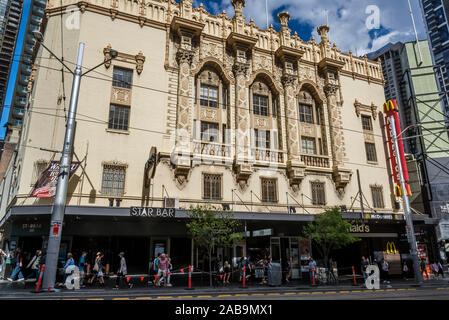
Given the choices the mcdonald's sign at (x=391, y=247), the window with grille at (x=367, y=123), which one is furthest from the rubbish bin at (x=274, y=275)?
the window with grille at (x=367, y=123)

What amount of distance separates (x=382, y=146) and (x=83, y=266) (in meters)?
28.2

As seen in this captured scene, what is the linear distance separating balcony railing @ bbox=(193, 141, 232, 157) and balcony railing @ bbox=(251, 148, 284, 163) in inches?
84.1

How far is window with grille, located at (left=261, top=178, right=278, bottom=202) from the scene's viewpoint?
80.1ft

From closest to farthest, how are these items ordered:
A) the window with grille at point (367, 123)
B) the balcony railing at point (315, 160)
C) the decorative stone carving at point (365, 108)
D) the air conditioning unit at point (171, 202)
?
the air conditioning unit at point (171, 202) → the balcony railing at point (315, 160) → the decorative stone carving at point (365, 108) → the window with grille at point (367, 123)

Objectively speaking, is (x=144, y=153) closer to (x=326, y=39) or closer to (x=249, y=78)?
(x=249, y=78)

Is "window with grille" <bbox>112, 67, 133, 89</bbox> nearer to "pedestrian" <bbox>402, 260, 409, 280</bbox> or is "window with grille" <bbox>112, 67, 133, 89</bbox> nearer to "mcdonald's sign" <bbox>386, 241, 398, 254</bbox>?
"mcdonald's sign" <bbox>386, 241, 398, 254</bbox>

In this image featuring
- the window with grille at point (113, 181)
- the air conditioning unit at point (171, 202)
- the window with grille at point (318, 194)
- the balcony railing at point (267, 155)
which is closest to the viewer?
the window with grille at point (113, 181)

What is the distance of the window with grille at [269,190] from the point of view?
2441 centimetres

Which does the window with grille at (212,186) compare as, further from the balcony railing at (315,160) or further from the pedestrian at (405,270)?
the pedestrian at (405,270)

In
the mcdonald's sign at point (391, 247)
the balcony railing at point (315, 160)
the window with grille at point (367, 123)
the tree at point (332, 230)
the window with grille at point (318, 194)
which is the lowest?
the mcdonald's sign at point (391, 247)

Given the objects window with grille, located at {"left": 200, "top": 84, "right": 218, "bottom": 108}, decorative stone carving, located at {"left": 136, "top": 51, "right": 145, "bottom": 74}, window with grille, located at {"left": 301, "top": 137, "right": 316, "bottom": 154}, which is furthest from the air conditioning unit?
window with grille, located at {"left": 301, "top": 137, "right": 316, "bottom": 154}

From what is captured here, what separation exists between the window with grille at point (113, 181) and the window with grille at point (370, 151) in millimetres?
22603

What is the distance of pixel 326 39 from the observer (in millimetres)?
31188
